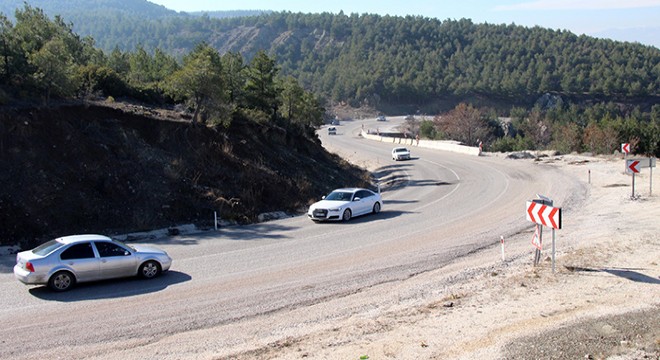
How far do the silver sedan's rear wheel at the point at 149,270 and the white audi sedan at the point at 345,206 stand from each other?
990 cm

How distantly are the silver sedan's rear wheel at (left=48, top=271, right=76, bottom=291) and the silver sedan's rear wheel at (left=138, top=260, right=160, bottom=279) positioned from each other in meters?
1.65

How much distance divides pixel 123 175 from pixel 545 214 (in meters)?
16.7

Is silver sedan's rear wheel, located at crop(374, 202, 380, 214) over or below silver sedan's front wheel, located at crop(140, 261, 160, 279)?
below

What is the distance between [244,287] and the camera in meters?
14.7

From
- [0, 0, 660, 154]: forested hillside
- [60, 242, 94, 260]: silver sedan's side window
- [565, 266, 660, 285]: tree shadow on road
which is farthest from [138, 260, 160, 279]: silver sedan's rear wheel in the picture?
[0, 0, 660, 154]: forested hillside

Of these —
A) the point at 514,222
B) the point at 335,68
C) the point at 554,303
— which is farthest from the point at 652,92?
the point at 554,303

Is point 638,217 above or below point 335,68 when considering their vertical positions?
below

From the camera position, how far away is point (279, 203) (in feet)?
93.6

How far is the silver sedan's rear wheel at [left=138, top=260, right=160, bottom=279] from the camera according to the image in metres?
15.3

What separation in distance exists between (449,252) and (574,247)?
3.78 m

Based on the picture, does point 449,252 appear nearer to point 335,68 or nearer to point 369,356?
point 369,356

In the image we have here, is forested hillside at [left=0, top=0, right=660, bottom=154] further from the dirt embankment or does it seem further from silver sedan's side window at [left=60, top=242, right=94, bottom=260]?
silver sedan's side window at [left=60, top=242, right=94, bottom=260]

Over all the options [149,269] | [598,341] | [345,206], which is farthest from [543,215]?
[345,206]

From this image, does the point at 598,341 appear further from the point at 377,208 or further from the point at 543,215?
the point at 377,208
